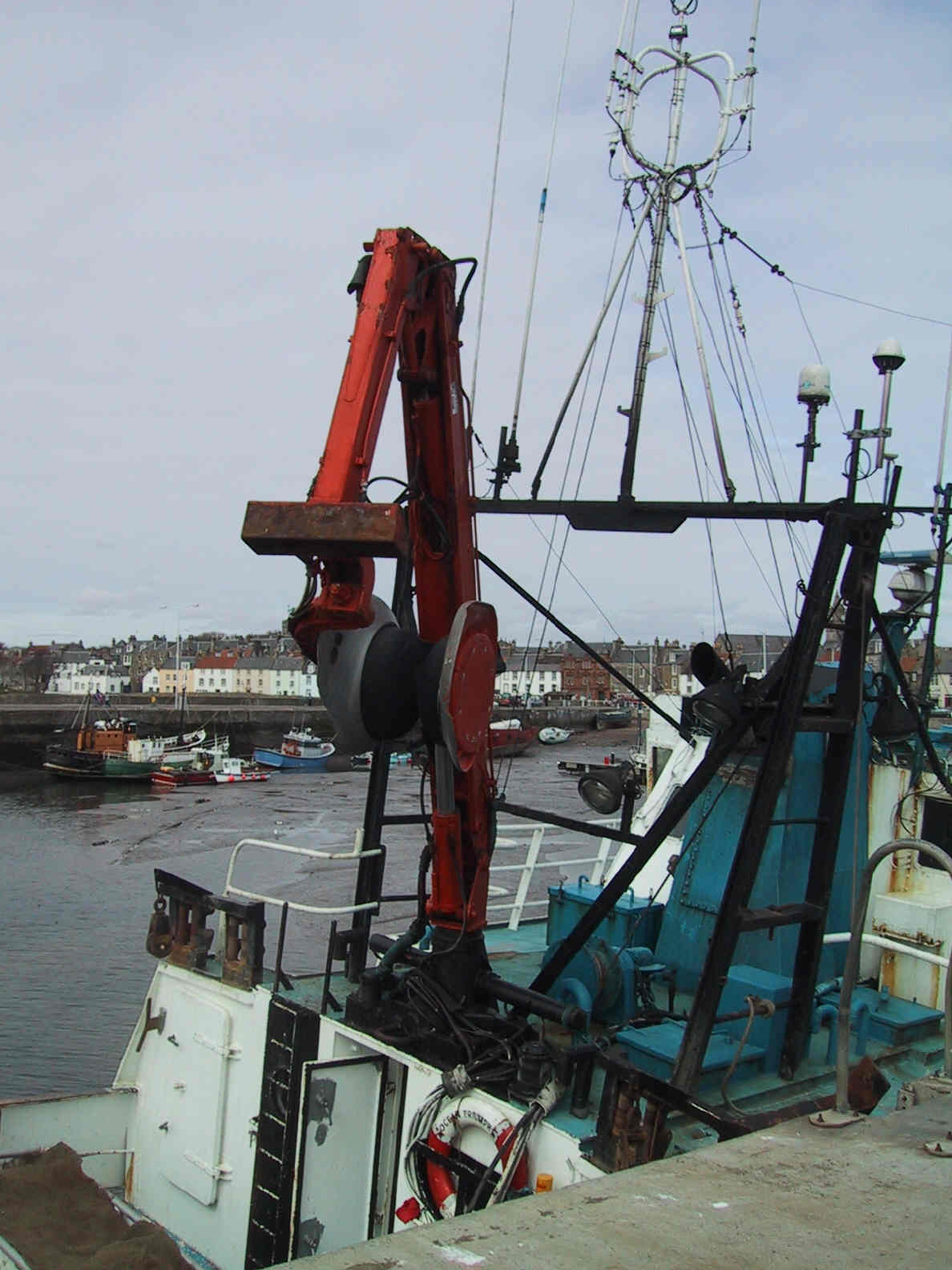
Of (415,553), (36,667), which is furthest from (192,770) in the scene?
(36,667)

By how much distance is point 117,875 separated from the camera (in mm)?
34219

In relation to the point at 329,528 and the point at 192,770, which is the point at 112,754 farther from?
the point at 329,528

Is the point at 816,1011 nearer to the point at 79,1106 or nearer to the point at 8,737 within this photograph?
the point at 79,1106

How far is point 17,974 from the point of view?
74.0 ft

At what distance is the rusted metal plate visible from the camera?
5.67 metres

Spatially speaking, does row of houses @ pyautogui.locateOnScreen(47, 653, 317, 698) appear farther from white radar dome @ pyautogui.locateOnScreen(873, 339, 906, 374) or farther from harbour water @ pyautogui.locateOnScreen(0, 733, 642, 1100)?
white radar dome @ pyautogui.locateOnScreen(873, 339, 906, 374)

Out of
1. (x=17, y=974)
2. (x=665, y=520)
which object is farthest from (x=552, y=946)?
(x=17, y=974)

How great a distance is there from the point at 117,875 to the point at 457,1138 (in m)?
30.3

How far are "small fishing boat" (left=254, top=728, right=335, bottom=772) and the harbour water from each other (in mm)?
2345

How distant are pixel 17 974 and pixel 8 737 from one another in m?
54.7

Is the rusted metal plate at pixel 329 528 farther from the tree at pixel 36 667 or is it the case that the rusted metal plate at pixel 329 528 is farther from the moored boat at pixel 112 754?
the tree at pixel 36 667

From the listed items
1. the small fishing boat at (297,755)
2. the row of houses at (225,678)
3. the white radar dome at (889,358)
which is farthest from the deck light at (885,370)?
the row of houses at (225,678)

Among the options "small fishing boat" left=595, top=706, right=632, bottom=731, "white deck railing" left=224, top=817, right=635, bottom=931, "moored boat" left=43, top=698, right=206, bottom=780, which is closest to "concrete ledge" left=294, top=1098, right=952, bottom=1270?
"white deck railing" left=224, top=817, right=635, bottom=931

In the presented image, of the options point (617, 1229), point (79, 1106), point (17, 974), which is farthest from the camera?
point (17, 974)
